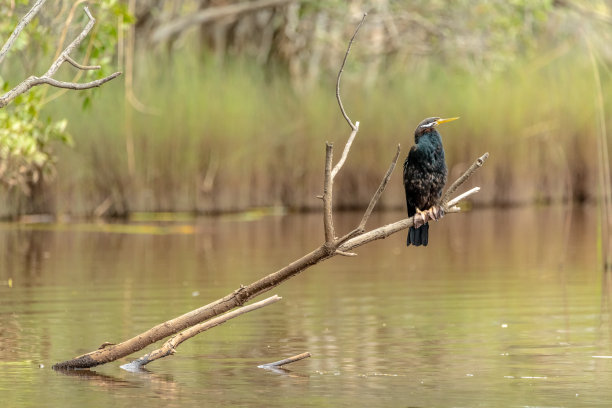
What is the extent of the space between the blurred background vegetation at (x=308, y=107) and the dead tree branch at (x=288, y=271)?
33.6 feet

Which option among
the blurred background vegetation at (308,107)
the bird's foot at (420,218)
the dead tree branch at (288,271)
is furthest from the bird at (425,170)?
the blurred background vegetation at (308,107)

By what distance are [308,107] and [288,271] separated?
44.4 feet

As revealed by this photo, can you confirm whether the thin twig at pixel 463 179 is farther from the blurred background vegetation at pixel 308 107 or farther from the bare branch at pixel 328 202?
the blurred background vegetation at pixel 308 107

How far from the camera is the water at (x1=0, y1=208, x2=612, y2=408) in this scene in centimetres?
616

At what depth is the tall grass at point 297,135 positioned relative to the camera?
18.0 meters

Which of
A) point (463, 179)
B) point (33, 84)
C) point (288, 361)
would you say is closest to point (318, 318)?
point (288, 361)

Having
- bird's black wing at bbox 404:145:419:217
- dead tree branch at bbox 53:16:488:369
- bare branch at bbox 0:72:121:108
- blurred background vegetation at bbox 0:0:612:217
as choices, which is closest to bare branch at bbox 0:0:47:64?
bare branch at bbox 0:72:121:108

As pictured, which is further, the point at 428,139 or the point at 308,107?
the point at 308,107

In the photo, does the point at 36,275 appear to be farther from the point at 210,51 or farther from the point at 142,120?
the point at 210,51

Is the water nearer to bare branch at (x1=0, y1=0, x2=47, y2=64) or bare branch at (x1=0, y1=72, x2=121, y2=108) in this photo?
bare branch at (x1=0, y1=72, x2=121, y2=108)

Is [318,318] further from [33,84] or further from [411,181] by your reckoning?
[33,84]

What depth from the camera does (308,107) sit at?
64.3 ft

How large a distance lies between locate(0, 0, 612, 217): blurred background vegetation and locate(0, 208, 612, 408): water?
188 cm

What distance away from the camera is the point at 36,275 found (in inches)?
468
